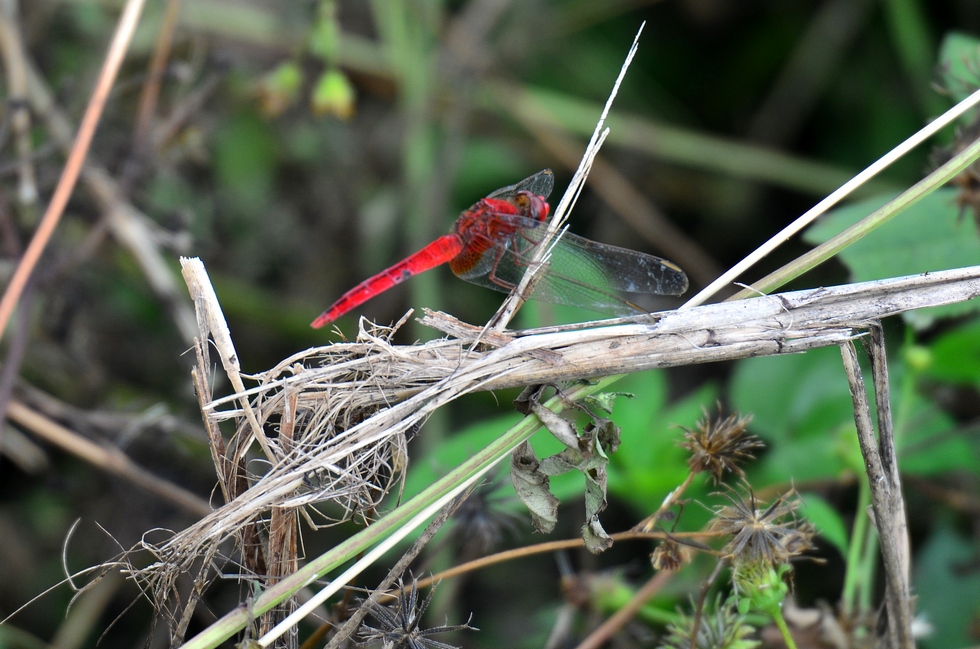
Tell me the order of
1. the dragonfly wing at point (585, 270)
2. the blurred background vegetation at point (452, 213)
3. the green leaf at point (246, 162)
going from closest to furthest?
the dragonfly wing at point (585, 270) → the blurred background vegetation at point (452, 213) → the green leaf at point (246, 162)

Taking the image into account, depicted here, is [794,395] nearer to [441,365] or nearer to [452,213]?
[441,365]

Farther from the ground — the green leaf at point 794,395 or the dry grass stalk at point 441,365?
the green leaf at point 794,395

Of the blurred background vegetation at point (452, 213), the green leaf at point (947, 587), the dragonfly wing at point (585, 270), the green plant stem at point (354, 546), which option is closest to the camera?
the green plant stem at point (354, 546)

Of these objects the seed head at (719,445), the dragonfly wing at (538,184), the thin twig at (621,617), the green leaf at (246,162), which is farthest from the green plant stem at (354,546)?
the green leaf at (246,162)

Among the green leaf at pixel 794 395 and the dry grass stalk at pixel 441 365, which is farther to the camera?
the green leaf at pixel 794 395

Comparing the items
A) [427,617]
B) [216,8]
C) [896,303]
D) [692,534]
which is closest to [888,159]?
[896,303]

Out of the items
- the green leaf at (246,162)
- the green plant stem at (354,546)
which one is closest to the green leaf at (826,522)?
the green plant stem at (354,546)

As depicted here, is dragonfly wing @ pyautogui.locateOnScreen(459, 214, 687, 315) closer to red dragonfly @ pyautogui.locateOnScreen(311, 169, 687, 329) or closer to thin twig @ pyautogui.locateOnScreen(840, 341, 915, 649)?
red dragonfly @ pyautogui.locateOnScreen(311, 169, 687, 329)

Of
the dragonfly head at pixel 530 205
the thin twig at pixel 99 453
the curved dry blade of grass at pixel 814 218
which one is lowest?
the thin twig at pixel 99 453

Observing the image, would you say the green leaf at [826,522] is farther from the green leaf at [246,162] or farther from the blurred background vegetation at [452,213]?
the green leaf at [246,162]
